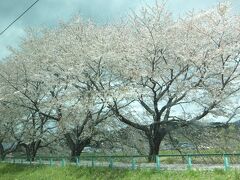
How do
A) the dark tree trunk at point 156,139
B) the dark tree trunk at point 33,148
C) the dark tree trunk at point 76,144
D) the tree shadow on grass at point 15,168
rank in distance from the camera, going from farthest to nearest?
the dark tree trunk at point 33,148, the dark tree trunk at point 76,144, the tree shadow on grass at point 15,168, the dark tree trunk at point 156,139

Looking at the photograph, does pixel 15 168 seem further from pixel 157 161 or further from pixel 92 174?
pixel 157 161

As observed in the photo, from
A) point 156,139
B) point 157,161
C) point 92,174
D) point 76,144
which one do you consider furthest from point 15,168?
point 157,161

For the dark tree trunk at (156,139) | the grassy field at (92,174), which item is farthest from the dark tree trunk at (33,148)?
the dark tree trunk at (156,139)

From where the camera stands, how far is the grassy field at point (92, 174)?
615 inches

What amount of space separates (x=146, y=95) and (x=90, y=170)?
198 inches

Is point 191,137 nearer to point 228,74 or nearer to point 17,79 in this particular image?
point 228,74

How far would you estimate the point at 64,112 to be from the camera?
29594mm

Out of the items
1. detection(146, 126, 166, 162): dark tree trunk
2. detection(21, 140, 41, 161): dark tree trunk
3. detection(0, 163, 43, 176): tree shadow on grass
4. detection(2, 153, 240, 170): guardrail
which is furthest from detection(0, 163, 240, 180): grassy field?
detection(21, 140, 41, 161): dark tree trunk

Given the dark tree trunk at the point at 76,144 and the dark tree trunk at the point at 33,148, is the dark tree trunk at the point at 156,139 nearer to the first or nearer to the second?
the dark tree trunk at the point at 76,144

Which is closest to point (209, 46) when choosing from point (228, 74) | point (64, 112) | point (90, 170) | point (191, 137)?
point (228, 74)

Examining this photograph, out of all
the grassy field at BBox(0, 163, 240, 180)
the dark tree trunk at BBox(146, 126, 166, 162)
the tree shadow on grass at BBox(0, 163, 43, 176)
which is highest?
the dark tree trunk at BBox(146, 126, 166, 162)

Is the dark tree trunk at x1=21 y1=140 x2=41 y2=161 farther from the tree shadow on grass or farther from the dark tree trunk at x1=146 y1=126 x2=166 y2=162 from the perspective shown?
the dark tree trunk at x1=146 y1=126 x2=166 y2=162

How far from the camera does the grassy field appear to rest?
15.6 meters

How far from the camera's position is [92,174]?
22125 millimetres
